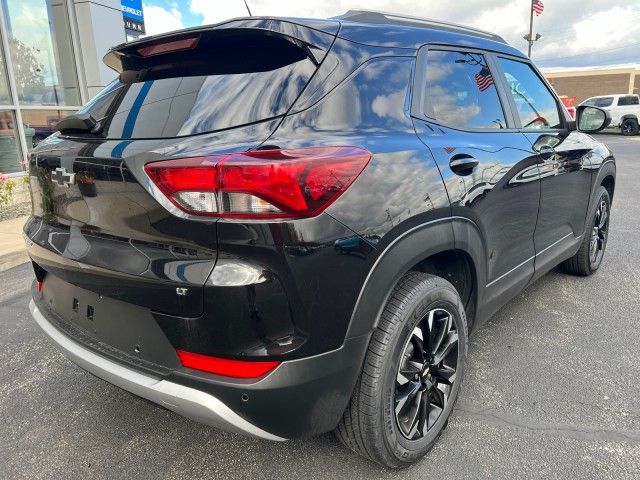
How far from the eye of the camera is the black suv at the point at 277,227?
5.35ft

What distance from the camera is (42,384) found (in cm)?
289

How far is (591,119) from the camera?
4.05 m

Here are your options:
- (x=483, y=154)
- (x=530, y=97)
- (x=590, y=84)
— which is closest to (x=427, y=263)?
(x=483, y=154)

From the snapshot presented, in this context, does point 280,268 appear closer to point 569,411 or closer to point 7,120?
point 569,411

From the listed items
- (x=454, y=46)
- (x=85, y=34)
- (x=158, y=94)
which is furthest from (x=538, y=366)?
(x=85, y=34)

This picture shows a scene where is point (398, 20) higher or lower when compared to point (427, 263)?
higher

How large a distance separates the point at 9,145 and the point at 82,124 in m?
7.07

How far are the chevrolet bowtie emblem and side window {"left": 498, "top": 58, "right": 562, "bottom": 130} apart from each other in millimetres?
2403

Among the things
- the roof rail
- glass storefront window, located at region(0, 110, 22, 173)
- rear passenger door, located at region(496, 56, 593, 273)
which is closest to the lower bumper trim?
the roof rail

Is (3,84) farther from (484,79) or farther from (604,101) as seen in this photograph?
(604,101)

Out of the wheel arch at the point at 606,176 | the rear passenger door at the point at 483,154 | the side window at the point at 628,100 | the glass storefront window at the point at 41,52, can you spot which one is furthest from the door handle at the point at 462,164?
the side window at the point at 628,100

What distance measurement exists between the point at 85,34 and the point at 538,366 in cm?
939

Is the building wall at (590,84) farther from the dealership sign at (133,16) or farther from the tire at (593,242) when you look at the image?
the tire at (593,242)

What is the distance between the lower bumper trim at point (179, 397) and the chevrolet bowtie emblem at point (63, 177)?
0.70m
